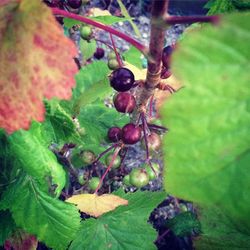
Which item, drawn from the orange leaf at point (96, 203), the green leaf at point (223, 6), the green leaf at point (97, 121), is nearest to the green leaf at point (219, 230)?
the orange leaf at point (96, 203)

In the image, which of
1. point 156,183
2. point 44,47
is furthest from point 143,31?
point 44,47

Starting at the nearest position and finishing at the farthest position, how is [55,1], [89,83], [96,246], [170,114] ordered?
1. [170,114]
2. [55,1]
3. [96,246]
4. [89,83]

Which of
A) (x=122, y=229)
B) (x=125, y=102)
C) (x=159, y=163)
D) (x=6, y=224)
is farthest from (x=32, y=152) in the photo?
(x=159, y=163)

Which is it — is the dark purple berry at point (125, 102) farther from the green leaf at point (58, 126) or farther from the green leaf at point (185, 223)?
the green leaf at point (185, 223)

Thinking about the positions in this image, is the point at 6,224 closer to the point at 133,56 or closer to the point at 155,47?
the point at 155,47

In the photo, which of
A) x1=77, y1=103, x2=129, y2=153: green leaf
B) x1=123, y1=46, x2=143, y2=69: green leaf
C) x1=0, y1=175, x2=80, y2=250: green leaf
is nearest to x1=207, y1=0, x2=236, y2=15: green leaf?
x1=0, y1=175, x2=80, y2=250: green leaf

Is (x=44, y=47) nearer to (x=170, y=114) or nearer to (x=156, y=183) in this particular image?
(x=170, y=114)
